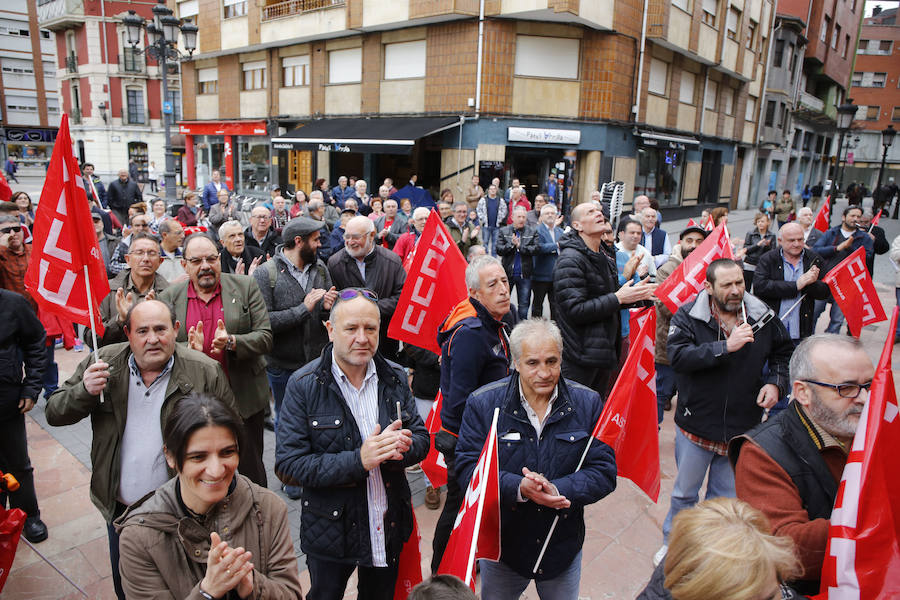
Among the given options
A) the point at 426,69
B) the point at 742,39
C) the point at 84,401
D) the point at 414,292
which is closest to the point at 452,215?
the point at 414,292

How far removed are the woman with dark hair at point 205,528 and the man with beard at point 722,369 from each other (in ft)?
8.41

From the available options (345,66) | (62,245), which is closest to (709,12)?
(345,66)

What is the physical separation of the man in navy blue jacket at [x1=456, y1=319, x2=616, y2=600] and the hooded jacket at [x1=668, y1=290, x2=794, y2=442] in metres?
1.15

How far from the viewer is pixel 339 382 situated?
8.98 ft

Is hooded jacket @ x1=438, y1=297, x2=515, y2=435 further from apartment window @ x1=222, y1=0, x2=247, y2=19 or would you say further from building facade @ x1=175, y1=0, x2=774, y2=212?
apartment window @ x1=222, y1=0, x2=247, y2=19

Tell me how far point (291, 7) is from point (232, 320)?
22.9 meters

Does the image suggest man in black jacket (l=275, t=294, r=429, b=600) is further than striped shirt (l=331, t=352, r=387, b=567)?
No

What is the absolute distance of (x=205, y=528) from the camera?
2021 millimetres

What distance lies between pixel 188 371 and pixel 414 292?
207 centimetres

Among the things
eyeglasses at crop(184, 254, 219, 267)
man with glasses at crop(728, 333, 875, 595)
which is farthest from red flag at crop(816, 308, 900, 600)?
eyeglasses at crop(184, 254, 219, 267)

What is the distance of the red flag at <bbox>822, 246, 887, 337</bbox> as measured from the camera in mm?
5920

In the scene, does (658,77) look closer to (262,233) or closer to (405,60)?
(405,60)

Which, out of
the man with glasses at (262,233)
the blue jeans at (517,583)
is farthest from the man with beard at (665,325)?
the man with glasses at (262,233)

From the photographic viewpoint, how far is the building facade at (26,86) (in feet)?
158
